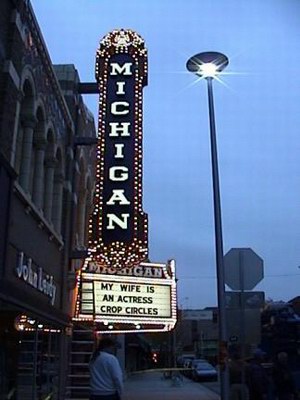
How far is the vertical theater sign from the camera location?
16.5 meters

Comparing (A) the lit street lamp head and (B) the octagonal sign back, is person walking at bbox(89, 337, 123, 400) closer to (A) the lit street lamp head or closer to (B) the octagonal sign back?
(B) the octagonal sign back

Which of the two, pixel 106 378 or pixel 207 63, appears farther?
pixel 207 63

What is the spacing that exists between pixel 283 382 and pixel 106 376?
4343mm

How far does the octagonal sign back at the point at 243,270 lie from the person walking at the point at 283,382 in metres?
2.29

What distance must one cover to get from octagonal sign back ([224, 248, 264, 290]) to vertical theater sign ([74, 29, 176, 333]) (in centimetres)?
654

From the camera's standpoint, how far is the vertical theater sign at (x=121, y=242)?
16.5 meters

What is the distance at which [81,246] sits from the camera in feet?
69.6

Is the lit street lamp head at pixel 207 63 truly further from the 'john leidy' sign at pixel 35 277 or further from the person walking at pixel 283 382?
the person walking at pixel 283 382

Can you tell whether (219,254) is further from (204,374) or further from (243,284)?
(204,374)

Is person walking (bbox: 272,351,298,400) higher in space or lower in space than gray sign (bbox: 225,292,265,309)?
lower

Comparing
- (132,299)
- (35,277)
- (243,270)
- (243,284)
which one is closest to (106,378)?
(243,284)

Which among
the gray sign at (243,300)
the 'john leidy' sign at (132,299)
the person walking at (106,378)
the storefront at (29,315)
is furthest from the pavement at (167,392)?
the person walking at (106,378)

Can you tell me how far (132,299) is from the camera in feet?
55.3

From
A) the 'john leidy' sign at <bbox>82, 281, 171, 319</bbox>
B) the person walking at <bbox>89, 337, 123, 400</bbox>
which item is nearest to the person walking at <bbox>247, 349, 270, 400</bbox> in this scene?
the person walking at <bbox>89, 337, 123, 400</bbox>
